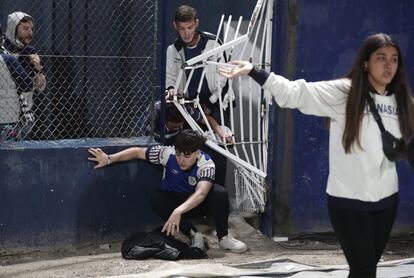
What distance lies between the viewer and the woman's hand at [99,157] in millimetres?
5738

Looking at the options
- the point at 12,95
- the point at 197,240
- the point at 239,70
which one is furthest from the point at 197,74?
the point at 239,70

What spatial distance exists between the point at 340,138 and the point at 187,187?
2.22m

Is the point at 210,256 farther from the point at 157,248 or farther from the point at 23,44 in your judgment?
the point at 23,44

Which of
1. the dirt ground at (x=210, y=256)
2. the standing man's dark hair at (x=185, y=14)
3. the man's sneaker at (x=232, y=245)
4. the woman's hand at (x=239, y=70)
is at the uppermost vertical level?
the standing man's dark hair at (x=185, y=14)

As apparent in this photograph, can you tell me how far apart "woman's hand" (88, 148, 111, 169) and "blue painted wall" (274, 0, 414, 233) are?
1379mm

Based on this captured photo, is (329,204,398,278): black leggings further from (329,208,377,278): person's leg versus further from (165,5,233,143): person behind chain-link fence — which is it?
(165,5,233,143): person behind chain-link fence

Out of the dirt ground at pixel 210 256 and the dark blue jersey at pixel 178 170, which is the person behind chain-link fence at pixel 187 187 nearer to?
the dark blue jersey at pixel 178 170

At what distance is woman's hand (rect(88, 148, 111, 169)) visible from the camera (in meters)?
5.74

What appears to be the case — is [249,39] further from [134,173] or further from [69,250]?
[69,250]

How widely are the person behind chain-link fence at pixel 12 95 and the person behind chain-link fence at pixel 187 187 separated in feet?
2.00

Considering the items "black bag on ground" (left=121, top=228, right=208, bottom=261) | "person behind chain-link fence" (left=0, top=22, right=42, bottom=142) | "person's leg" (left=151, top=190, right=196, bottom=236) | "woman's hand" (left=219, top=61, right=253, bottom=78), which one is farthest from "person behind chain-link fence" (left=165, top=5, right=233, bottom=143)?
"woman's hand" (left=219, top=61, right=253, bottom=78)

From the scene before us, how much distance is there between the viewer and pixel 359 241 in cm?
364

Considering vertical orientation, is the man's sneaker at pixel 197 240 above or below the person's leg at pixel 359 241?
Result: below

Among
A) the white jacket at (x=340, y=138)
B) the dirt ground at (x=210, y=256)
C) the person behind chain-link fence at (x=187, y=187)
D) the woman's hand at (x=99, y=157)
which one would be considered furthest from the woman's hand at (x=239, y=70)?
the woman's hand at (x=99, y=157)
